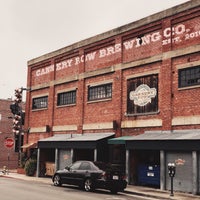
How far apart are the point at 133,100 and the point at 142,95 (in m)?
0.78

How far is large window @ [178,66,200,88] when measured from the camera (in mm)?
20594

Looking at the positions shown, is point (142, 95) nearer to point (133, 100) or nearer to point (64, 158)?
point (133, 100)

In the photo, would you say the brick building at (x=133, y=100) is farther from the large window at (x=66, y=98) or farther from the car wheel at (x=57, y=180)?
the car wheel at (x=57, y=180)

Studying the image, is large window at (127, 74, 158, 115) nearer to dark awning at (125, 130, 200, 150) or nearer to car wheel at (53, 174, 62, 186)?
dark awning at (125, 130, 200, 150)

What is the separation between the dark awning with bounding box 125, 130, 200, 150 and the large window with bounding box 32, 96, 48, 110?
40.0ft

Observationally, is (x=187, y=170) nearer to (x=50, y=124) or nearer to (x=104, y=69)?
(x=104, y=69)

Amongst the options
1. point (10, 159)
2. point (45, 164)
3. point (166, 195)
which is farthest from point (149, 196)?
point (10, 159)

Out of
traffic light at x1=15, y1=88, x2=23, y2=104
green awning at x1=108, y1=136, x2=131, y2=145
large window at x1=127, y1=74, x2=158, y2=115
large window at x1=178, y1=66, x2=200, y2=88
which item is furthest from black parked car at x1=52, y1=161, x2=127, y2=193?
traffic light at x1=15, y1=88, x2=23, y2=104

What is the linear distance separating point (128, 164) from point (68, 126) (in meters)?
8.26

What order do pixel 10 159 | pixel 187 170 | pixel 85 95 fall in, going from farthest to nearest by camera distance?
pixel 10 159 → pixel 85 95 → pixel 187 170

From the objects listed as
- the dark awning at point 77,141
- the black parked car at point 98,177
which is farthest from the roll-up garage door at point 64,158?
the black parked car at point 98,177

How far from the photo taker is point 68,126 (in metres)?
29.3

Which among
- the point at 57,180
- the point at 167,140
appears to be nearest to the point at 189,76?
the point at 167,140

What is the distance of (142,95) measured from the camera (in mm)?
23594
